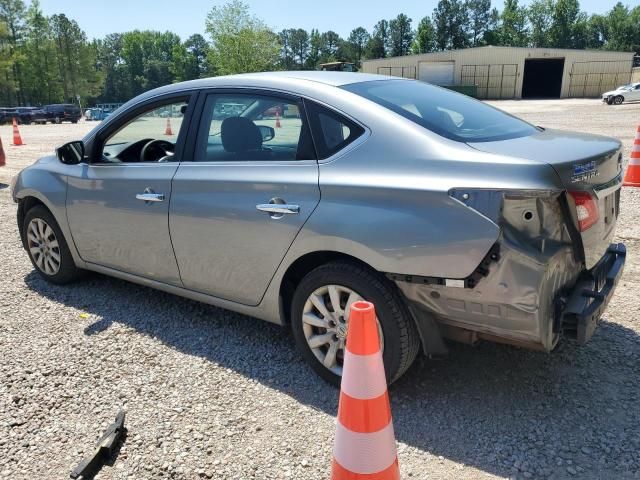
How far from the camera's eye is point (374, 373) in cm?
188

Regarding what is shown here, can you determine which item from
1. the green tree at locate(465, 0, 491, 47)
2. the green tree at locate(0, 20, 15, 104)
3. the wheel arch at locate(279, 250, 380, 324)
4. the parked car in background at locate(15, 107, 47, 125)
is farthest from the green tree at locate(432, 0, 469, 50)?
the wheel arch at locate(279, 250, 380, 324)

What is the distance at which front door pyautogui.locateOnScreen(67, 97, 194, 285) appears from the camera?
3.54m

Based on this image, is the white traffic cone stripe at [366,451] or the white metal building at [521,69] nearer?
the white traffic cone stripe at [366,451]

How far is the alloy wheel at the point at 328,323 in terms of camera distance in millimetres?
2799

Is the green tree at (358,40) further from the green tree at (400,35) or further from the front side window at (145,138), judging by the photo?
the front side window at (145,138)

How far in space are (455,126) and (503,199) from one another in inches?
28.8

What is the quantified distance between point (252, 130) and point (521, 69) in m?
56.2

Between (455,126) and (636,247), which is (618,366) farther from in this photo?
(636,247)

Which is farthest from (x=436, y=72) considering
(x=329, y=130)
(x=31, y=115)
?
(x=329, y=130)

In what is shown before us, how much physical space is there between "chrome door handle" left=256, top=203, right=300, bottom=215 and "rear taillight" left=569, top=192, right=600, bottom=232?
1.36 m

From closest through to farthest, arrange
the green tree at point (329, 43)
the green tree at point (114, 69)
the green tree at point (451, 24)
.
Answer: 1. the green tree at point (451, 24)
2. the green tree at point (114, 69)
3. the green tree at point (329, 43)

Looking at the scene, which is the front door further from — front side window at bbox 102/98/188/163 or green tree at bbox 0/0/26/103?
green tree at bbox 0/0/26/103

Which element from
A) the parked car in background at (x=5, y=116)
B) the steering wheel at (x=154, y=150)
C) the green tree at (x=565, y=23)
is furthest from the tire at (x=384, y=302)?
the green tree at (x=565, y=23)

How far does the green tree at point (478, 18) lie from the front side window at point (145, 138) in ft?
370
